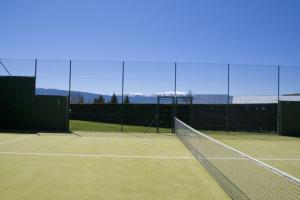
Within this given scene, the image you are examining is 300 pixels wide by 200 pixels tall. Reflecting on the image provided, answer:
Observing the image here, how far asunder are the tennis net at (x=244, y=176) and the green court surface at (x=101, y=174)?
237mm

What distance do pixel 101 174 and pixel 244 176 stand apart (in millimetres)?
3161

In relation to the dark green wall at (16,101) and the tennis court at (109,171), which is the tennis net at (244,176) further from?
the dark green wall at (16,101)

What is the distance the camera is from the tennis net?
5.02m

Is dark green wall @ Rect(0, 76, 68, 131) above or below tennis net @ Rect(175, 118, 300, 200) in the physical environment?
above

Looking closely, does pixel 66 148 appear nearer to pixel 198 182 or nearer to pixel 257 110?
pixel 198 182

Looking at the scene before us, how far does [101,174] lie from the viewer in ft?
26.4

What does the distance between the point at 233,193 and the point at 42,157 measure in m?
5.88

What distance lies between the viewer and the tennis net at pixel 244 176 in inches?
198

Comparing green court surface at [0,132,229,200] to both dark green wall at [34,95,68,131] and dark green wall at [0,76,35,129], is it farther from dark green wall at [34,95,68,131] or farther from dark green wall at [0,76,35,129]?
dark green wall at [0,76,35,129]

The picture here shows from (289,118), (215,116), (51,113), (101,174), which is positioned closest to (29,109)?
(51,113)

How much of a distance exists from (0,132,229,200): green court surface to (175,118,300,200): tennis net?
24cm

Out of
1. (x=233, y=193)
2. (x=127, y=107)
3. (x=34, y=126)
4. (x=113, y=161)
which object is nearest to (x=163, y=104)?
(x=127, y=107)

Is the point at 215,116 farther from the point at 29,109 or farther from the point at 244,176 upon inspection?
the point at 244,176

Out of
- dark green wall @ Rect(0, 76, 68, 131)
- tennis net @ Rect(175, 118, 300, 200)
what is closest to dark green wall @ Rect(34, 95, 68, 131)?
dark green wall @ Rect(0, 76, 68, 131)
